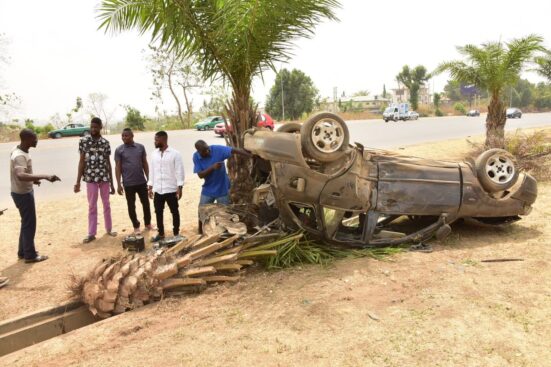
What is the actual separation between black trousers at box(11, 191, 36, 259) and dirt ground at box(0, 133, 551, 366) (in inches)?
8.6

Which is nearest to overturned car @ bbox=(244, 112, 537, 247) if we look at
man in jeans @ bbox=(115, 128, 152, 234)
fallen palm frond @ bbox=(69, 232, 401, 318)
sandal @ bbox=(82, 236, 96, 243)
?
fallen palm frond @ bbox=(69, 232, 401, 318)

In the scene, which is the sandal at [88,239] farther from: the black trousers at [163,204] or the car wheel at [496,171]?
the car wheel at [496,171]

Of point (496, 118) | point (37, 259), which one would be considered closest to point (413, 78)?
point (496, 118)

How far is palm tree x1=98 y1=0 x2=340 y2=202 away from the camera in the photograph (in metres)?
5.58

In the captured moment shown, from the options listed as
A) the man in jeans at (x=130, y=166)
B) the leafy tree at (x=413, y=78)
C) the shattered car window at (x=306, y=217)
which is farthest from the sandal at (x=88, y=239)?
the leafy tree at (x=413, y=78)

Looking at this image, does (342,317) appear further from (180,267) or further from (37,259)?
(37,259)

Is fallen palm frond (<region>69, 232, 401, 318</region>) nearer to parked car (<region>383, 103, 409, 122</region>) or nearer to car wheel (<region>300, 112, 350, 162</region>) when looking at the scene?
car wheel (<region>300, 112, 350, 162</region>)

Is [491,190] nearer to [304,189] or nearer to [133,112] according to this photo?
[304,189]

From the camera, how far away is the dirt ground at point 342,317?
305 centimetres

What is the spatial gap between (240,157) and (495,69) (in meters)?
9.88

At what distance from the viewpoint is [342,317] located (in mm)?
3572

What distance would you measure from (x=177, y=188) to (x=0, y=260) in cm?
243

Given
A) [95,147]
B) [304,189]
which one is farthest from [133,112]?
[304,189]

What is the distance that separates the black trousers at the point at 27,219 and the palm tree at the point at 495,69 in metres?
12.4
